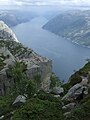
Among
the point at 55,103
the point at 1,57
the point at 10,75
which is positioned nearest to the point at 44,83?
the point at 10,75

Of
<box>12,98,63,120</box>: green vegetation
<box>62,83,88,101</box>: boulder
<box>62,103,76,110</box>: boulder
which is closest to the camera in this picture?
<box>12,98,63,120</box>: green vegetation

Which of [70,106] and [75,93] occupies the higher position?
[70,106]

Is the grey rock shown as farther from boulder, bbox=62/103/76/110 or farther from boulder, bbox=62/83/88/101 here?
boulder, bbox=62/83/88/101

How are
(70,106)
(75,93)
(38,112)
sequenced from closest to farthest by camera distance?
(38,112)
(70,106)
(75,93)

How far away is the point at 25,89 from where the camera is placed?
5084 cm

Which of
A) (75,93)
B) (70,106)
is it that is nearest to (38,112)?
(70,106)

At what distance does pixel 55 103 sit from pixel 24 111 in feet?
17.2

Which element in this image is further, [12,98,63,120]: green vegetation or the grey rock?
the grey rock

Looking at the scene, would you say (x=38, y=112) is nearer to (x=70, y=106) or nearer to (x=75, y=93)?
(x=70, y=106)

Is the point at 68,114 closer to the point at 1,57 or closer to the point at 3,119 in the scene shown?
the point at 3,119

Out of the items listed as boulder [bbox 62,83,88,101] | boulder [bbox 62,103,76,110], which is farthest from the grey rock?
boulder [bbox 62,83,88,101]

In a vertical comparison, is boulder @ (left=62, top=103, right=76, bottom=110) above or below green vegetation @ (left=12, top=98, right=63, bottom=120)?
below

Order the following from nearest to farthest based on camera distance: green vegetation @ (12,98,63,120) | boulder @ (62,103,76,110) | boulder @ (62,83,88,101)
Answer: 1. green vegetation @ (12,98,63,120)
2. boulder @ (62,103,76,110)
3. boulder @ (62,83,88,101)

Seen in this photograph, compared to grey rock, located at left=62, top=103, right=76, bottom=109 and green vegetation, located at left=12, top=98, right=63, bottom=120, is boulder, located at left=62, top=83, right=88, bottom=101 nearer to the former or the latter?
grey rock, located at left=62, top=103, right=76, bottom=109
